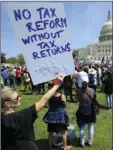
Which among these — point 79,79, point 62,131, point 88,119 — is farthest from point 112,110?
point 62,131

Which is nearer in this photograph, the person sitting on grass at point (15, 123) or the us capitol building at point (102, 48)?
the person sitting on grass at point (15, 123)

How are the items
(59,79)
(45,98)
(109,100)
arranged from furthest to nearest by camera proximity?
(109,100) → (59,79) → (45,98)

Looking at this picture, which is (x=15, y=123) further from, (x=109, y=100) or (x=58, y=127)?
(x=109, y=100)

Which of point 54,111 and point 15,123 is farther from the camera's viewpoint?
point 54,111

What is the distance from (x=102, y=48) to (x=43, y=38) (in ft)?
407

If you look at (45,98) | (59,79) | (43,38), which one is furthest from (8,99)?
(43,38)

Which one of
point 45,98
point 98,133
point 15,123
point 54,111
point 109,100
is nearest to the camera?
point 15,123

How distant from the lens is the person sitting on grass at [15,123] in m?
3.04

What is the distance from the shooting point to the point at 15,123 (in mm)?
3041

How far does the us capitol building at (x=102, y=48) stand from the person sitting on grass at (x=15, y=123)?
373 ft

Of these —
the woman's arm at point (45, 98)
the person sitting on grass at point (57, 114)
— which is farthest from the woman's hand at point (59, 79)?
the person sitting on grass at point (57, 114)

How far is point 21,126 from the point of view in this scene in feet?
9.97

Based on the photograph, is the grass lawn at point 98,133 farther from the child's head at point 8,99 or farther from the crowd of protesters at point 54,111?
the child's head at point 8,99

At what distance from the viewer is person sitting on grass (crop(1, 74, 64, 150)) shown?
9.98ft
